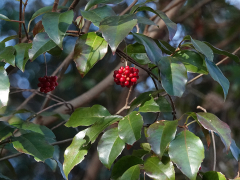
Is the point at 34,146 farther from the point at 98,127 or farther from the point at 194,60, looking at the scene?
the point at 194,60

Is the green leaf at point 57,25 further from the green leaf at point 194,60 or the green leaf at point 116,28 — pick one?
the green leaf at point 194,60

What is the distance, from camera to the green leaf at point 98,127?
0.66 m

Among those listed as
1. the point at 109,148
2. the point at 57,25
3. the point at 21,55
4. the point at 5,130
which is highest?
the point at 57,25

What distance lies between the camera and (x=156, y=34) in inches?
65.2

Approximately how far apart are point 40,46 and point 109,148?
32 cm

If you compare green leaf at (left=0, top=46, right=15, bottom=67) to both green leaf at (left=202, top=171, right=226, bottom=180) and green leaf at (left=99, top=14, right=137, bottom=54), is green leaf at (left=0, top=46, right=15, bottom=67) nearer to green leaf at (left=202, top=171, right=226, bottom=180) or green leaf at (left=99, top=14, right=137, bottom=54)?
green leaf at (left=99, top=14, right=137, bottom=54)

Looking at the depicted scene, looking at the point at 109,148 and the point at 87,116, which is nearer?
the point at 109,148

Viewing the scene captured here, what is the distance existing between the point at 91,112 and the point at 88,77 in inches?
66.2

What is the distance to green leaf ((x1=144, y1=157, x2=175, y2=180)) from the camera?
0.63 m

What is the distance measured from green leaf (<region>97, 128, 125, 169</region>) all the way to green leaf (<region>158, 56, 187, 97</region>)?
0.59 ft

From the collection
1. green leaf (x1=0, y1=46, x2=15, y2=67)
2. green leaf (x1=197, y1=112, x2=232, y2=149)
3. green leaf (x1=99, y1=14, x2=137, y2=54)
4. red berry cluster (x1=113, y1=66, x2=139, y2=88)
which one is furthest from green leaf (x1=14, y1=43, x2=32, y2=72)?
green leaf (x1=197, y1=112, x2=232, y2=149)

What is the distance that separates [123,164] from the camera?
2.30 ft

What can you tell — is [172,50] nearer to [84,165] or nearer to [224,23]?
[224,23]

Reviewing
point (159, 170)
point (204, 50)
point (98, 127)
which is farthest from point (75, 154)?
point (204, 50)
